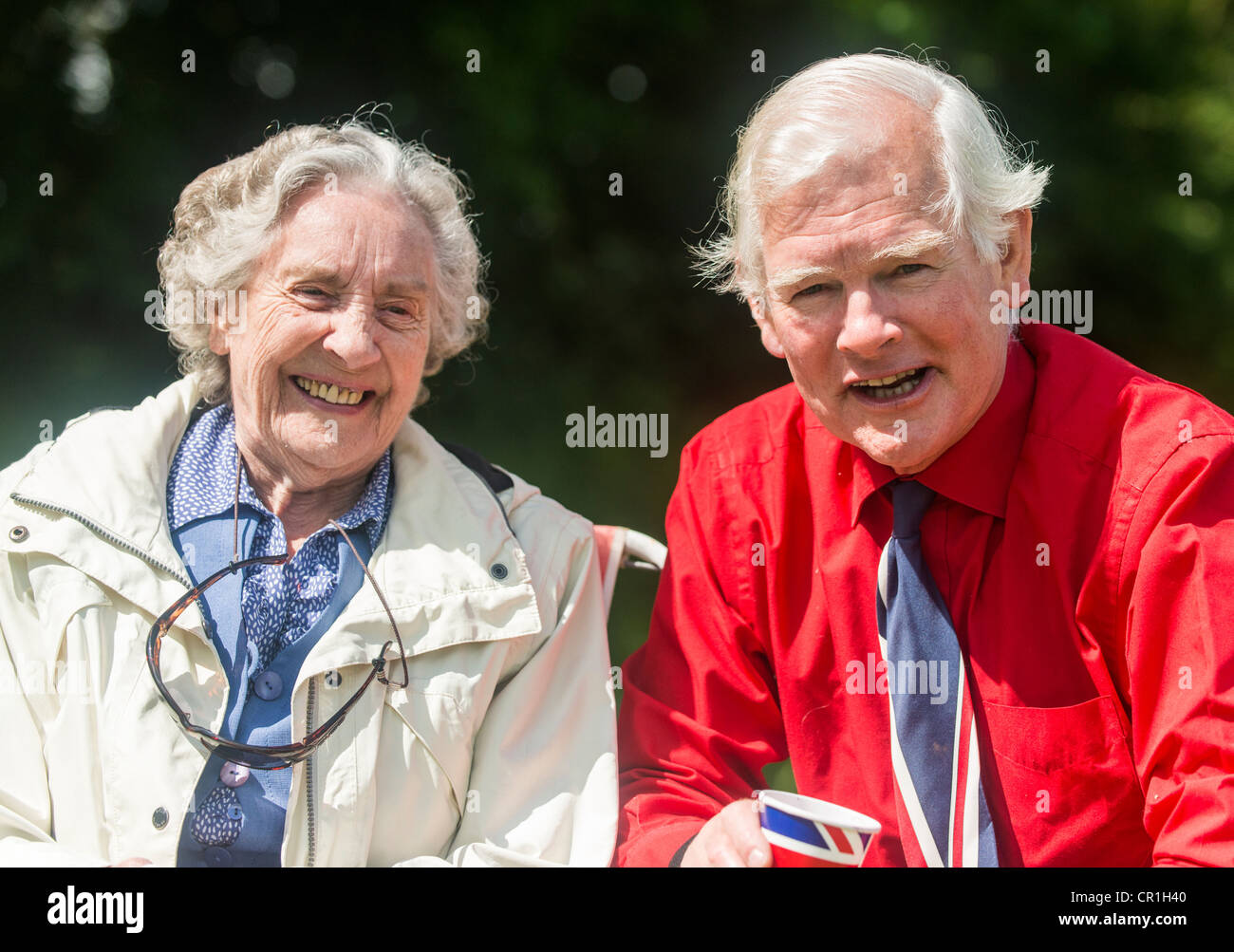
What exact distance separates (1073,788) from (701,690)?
709 millimetres

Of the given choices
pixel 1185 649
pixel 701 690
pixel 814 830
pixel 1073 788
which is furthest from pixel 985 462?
pixel 814 830

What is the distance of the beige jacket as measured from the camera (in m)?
2.03

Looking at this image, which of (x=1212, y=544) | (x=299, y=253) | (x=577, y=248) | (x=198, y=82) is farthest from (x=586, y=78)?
(x=1212, y=544)

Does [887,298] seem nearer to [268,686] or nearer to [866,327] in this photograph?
[866,327]

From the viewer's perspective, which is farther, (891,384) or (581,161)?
(581,161)

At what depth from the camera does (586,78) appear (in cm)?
376

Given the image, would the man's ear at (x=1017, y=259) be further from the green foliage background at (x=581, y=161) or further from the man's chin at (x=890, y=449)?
the green foliage background at (x=581, y=161)

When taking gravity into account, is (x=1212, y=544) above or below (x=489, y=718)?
above

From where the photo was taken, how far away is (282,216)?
7.56 ft

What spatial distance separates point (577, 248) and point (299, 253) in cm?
176

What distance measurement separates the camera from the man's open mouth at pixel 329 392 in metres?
2.32

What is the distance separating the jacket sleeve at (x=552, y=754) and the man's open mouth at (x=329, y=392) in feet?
1.49
